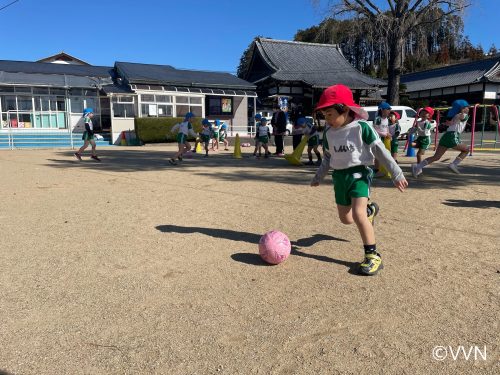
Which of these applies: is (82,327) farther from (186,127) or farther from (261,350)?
(186,127)

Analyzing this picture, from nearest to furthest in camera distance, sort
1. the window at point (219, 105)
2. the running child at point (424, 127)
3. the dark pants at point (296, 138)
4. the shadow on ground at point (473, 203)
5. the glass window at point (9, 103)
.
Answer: the shadow on ground at point (473, 203) → the running child at point (424, 127) → the dark pants at point (296, 138) → the glass window at point (9, 103) → the window at point (219, 105)

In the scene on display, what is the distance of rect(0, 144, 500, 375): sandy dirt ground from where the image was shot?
237 cm

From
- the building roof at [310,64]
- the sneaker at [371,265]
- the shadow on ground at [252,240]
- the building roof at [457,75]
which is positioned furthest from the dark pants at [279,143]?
the building roof at [457,75]

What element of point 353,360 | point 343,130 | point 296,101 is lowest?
point 353,360

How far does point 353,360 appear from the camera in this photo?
2.33 m

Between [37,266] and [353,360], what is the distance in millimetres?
3006

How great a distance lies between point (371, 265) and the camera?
3.56 meters

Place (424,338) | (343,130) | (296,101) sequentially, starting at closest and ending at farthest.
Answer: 1. (424,338)
2. (343,130)
3. (296,101)

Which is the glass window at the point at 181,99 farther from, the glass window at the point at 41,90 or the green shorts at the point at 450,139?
the green shorts at the point at 450,139

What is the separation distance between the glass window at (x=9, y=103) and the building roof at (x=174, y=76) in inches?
248

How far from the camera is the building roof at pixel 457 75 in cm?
3016

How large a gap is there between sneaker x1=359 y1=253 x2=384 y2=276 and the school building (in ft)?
69.2

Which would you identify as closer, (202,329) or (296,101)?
(202,329)

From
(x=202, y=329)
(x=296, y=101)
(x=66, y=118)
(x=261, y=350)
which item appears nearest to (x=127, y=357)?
(x=202, y=329)
